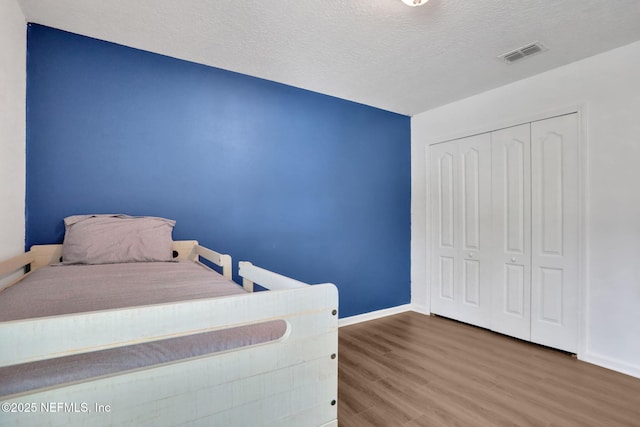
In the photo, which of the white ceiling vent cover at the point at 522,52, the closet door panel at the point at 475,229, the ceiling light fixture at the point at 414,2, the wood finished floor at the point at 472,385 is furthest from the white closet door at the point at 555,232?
the ceiling light fixture at the point at 414,2

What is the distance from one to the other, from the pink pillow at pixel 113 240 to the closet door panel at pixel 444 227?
109 inches

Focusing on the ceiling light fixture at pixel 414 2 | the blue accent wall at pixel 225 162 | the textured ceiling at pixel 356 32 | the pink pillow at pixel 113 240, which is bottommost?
the pink pillow at pixel 113 240

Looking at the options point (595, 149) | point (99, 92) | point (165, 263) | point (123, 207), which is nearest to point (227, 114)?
point (99, 92)

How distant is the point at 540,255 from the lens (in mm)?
2598

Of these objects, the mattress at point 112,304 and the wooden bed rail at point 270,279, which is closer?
the mattress at point 112,304

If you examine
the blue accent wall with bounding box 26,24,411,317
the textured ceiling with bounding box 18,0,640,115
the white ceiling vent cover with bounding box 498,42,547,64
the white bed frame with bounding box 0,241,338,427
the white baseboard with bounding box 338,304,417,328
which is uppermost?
the textured ceiling with bounding box 18,0,640,115

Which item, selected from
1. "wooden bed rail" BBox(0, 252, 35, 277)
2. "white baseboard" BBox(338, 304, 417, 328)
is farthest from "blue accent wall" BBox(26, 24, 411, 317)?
A: "wooden bed rail" BBox(0, 252, 35, 277)

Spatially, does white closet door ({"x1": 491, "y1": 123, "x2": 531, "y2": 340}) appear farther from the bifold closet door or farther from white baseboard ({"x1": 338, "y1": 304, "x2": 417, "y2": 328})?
white baseboard ({"x1": 338, "y1": 304, "x2": 417, "y2": 328})

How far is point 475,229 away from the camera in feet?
10.1

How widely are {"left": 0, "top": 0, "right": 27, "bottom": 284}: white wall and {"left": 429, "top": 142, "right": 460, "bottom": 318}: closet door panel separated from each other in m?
3.53

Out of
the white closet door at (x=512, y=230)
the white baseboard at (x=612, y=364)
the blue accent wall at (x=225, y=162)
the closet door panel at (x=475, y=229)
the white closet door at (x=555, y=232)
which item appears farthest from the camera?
the closet door panel at (x=475, y=229)

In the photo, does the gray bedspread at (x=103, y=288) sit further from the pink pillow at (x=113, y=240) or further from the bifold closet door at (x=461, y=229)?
the bifold closet door at (x=461, y=229)

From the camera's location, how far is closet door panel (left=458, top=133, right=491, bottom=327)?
2.98 meters

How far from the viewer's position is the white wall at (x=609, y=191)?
2.12 metres
